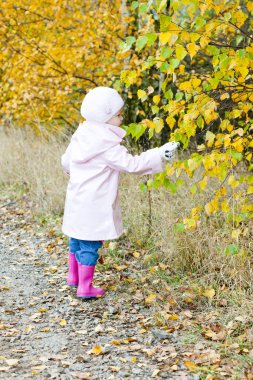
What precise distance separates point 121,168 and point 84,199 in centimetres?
34

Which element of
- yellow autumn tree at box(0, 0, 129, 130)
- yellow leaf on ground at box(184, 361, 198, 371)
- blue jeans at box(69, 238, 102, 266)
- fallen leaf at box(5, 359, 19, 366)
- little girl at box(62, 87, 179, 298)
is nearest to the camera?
yellow leaf on ground at box(184, 361, 198, 371)

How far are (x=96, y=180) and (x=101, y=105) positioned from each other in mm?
A: 501

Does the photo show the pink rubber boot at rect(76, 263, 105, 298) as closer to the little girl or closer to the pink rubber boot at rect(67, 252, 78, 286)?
the little girl

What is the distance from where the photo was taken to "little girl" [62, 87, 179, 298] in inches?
155

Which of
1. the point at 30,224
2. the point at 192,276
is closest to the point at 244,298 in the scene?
the point at 192,276

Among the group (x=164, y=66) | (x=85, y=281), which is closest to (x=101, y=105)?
(x=164, y=66)

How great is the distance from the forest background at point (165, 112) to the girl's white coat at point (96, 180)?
269mm

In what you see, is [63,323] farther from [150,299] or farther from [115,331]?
[150,299]

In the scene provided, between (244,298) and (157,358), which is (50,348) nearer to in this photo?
(157,358)

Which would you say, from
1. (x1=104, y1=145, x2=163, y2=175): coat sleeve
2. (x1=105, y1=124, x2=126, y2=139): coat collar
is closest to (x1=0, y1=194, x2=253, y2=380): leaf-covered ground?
(x1=104, y1=145, x2=163, y2=175): coat sleeve

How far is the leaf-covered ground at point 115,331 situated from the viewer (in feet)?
10.4

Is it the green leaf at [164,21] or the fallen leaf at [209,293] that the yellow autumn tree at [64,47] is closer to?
the fallen leaf at [209,293]

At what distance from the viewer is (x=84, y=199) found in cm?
404

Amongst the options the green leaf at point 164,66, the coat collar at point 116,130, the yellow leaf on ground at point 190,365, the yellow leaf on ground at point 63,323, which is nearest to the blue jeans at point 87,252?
the yellow leaf on ground at point 63,323
